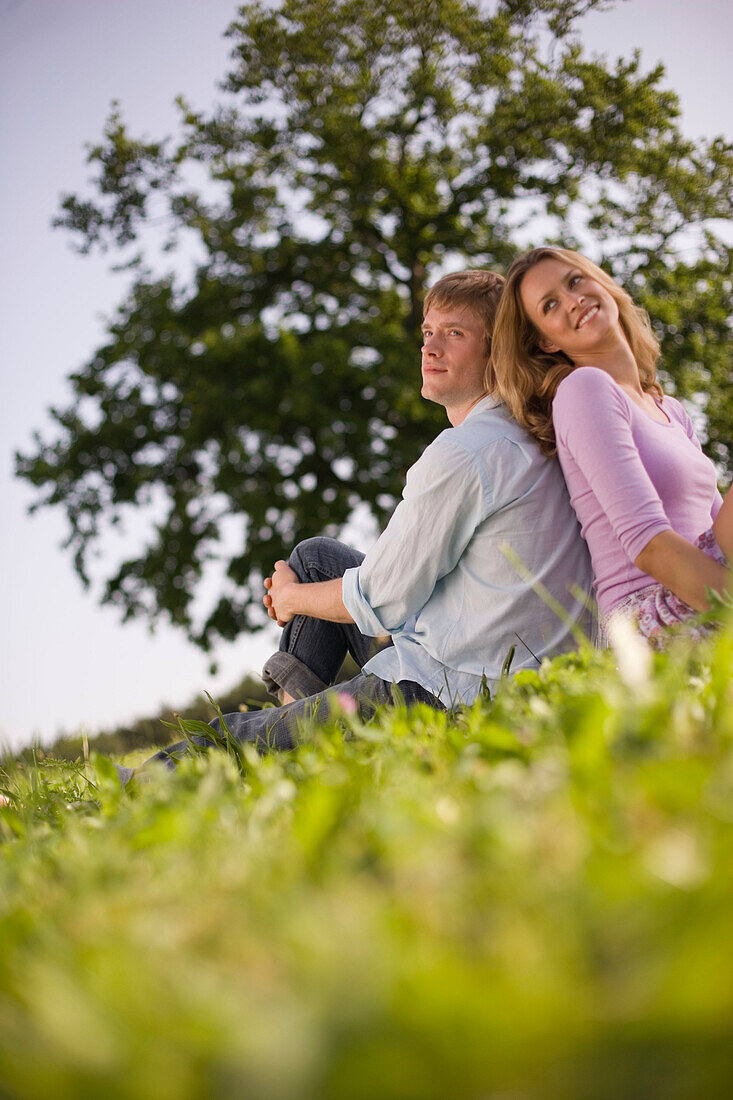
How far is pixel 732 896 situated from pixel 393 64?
17.5m

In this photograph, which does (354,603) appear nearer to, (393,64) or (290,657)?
(290,657)

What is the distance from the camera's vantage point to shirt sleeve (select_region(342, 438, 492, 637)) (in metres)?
3.13

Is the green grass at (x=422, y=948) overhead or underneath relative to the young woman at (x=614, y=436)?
underneath

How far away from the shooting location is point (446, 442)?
10.4 ft

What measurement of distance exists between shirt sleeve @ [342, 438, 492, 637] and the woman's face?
0.82m

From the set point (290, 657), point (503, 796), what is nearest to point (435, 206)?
point (290, 657)

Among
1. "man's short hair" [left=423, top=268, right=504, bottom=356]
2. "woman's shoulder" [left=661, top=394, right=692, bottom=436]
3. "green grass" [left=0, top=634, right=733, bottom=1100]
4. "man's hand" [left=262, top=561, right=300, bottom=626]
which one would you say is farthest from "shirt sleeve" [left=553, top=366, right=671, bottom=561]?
"green grass" [left=0, top=634, right=733, bottom=1100]

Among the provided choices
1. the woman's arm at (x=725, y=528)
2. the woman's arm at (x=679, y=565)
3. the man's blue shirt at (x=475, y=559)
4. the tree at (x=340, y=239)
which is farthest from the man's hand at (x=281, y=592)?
the tree at (x=340, y=239)

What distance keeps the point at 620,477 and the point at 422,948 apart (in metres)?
2.50

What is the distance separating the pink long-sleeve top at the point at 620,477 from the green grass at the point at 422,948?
188 cm

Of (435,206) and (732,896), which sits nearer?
(732,896)

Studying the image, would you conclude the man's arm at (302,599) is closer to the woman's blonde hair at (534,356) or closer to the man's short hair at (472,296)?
the woman's blonde hair at (534,356)

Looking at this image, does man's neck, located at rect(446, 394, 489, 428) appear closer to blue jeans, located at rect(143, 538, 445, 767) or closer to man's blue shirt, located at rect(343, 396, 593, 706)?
man's blue shirt, located at rect(343, 396, 593, 706)

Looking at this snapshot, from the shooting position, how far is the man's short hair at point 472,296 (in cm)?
402
